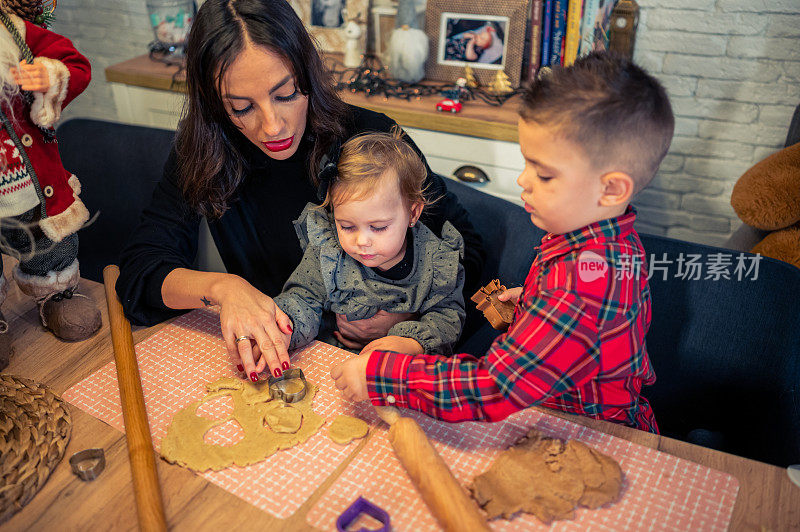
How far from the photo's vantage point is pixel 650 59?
6.95 feet

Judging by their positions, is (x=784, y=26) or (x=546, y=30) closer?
(x=784, y=26)

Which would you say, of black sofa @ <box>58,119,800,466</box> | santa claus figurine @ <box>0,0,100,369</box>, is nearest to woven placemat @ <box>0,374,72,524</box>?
santa claus figurine @ <box>0,0,100,369</box>

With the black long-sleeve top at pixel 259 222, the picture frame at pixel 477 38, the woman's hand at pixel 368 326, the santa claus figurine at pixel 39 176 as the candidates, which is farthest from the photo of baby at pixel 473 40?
the santa claus figurine at pixel 39 176

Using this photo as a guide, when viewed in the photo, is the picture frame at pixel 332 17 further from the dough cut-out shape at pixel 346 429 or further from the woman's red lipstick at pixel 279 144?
the dough cut-out shape at pixel 346 429

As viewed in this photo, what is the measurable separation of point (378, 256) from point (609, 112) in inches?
19.5

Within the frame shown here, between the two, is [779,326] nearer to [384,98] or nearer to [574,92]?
[574,92]

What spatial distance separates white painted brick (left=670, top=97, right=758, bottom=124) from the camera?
208 centimetres

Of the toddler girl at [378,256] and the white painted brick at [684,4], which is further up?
the white painted brick at [684,4]

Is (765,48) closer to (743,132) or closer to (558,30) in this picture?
(743,132)

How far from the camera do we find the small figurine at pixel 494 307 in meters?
1.01

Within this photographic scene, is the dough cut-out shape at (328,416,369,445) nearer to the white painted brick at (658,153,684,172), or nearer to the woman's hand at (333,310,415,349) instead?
the woman's hand at (333,310,415,349)

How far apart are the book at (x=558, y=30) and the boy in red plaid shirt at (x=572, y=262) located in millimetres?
1263

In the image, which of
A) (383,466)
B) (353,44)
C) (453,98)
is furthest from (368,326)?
(353,44)

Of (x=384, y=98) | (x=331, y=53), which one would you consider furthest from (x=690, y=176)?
(x=331, y=53)
